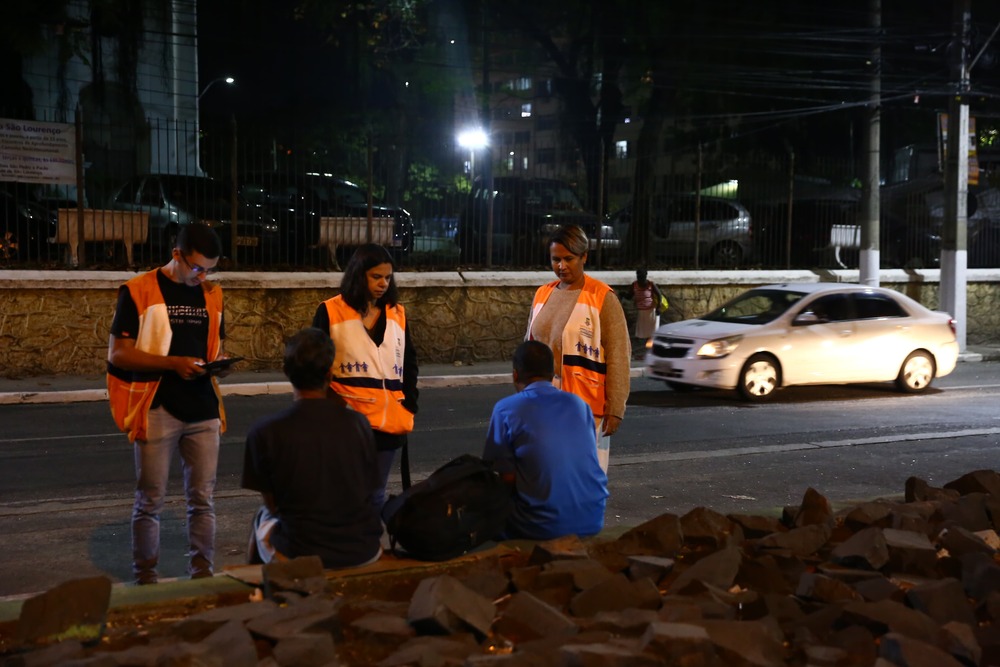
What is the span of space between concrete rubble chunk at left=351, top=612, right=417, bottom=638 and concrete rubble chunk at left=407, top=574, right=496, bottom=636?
38 millimetres

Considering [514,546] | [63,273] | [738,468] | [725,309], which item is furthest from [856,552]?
[63,273]

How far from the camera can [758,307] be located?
15.0 metres

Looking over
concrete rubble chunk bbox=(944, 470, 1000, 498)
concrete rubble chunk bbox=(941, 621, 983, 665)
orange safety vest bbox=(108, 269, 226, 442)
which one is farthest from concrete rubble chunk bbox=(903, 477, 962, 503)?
orange safety vest bbox=(108, 269, 226, 442)

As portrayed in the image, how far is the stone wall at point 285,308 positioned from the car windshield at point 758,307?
3869mm

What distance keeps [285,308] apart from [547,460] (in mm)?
11925

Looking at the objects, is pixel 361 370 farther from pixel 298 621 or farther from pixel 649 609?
pixel 649 609

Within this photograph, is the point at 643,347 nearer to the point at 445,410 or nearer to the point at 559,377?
the point at 445,410

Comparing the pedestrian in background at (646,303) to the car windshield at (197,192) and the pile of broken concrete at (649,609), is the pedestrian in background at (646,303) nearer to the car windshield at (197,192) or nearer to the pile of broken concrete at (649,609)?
the car windshield at (197,192)

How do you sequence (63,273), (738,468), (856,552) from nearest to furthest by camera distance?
(856,552) < (738,468) < (63,273)

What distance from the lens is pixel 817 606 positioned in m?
4.50

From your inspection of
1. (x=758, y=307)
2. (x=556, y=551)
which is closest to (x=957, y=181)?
(x=758, y=307)

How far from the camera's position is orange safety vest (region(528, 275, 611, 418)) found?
236 inches

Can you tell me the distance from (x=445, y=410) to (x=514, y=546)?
25.5 ft

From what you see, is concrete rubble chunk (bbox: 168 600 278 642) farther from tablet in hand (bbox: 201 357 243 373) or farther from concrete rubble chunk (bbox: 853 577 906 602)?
concrete rubble chunk (bbox: 853 577 906 602)
